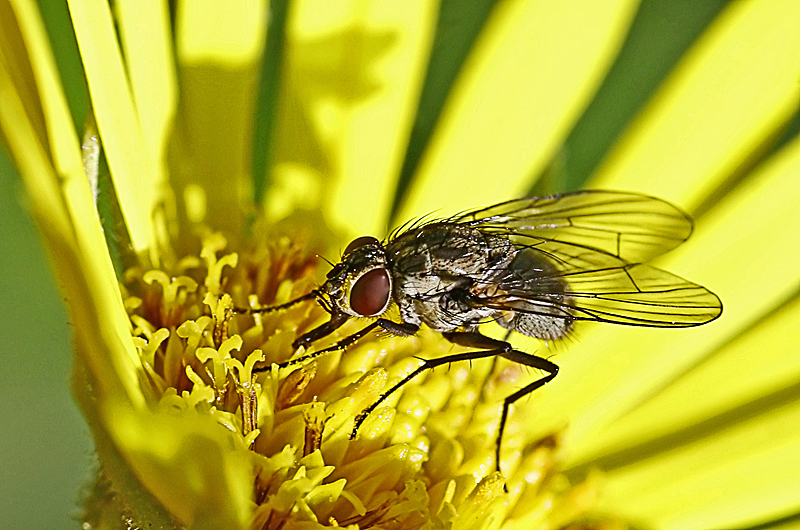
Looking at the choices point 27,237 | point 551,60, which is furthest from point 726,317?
point 27,237

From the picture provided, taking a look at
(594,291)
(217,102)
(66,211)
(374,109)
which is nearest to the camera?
(66,211)

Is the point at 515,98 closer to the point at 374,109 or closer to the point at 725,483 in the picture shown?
the point at 374,109

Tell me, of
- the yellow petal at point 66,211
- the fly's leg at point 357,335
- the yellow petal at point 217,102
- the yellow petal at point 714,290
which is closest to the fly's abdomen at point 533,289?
the fly's leg at point 357,335

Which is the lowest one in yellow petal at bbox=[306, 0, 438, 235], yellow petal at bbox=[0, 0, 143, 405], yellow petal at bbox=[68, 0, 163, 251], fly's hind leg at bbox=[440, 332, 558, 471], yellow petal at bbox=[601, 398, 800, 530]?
yellow petal at bbox=[0, 0, 143, 405]

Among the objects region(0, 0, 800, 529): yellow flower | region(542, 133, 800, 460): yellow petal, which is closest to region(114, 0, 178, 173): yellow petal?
region(0, 0, 800, 529): yellow flower

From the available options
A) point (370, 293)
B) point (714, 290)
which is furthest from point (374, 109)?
point (714, 290)

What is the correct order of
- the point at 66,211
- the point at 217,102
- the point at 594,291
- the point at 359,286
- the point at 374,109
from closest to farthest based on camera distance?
the point at 66,211 → the point at 359,286 → the point at 594,291 → the point at 217,102 → the point at 374,109

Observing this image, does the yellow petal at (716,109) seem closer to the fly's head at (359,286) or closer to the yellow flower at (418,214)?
the yellow flower at (418,214)

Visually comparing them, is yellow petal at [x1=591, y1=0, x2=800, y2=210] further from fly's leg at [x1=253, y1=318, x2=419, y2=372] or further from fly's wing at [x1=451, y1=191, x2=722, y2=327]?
fly's leg at [x1=253, y1=318, x2=419, y2=372]

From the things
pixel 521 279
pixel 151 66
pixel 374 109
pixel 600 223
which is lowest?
pixel 521 279
